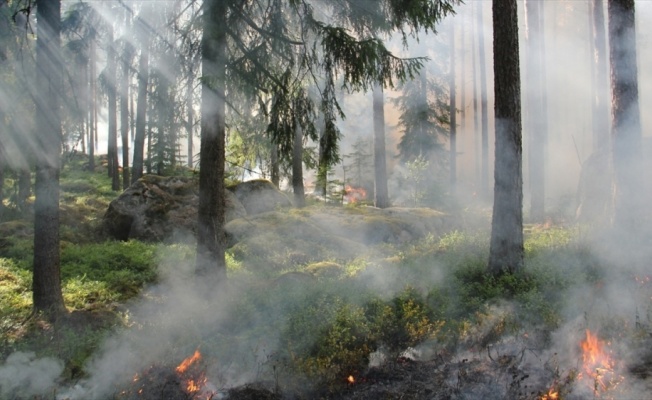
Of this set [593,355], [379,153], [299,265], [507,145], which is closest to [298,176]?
[379,153]

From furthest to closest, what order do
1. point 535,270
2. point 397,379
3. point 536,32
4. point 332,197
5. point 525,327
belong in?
point 332,197, point 536,32, point 535,270, point 525,327, point 397,379

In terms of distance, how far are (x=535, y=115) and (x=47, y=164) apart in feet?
53.6

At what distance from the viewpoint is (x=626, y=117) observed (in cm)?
898

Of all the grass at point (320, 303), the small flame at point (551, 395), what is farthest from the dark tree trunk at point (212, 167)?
the small flame at point (551, 395)

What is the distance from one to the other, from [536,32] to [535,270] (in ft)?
46.7

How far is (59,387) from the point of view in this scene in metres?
5.33

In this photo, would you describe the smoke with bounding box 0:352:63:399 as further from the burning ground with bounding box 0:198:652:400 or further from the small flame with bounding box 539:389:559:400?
the small flame with bounding box 539:389:559:400

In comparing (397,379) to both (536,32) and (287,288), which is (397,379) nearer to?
(287,288)

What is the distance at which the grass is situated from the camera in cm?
601

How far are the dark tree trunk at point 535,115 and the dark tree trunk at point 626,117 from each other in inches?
288

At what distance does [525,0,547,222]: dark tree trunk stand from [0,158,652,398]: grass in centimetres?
605

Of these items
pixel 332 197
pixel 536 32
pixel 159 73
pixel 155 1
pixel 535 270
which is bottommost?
pixel 535 270

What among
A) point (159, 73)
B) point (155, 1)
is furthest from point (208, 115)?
point (155, 1)

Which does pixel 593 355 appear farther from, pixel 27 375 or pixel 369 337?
pixel 27 375
